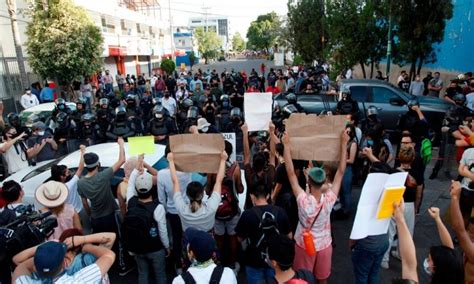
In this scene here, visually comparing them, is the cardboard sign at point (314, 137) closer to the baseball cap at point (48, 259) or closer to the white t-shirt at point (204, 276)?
the white t-shirt at point (204, 276)

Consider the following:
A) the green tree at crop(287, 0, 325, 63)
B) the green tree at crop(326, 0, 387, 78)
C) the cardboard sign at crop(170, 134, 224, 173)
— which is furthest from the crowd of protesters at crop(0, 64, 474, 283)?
the green tree at crop(287, 0, 325, 63)

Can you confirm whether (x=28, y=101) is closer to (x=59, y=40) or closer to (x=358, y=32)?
(x=59, y=40)

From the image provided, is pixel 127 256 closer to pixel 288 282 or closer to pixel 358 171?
pixel 288 282

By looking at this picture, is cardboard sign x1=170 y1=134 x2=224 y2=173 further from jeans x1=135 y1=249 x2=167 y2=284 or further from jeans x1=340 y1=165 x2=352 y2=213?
jeans x1=340 y1=165 x2=352 y2=213

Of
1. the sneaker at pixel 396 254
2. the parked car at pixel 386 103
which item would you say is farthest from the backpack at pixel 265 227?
the parked car at pixel 386 103

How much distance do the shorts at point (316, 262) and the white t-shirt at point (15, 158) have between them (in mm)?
5997

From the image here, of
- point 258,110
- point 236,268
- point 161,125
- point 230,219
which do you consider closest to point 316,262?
point 230,219

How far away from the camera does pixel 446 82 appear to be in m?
17.2

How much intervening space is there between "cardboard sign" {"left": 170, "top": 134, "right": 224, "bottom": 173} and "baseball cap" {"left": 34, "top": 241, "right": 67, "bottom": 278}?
5.62 feet

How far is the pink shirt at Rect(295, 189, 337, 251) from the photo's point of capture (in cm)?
347

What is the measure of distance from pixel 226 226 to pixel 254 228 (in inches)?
43.2

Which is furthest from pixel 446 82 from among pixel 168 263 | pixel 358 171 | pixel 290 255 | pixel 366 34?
pixel 290 255

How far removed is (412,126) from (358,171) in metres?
1.42

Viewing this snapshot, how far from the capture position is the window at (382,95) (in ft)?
36.2
